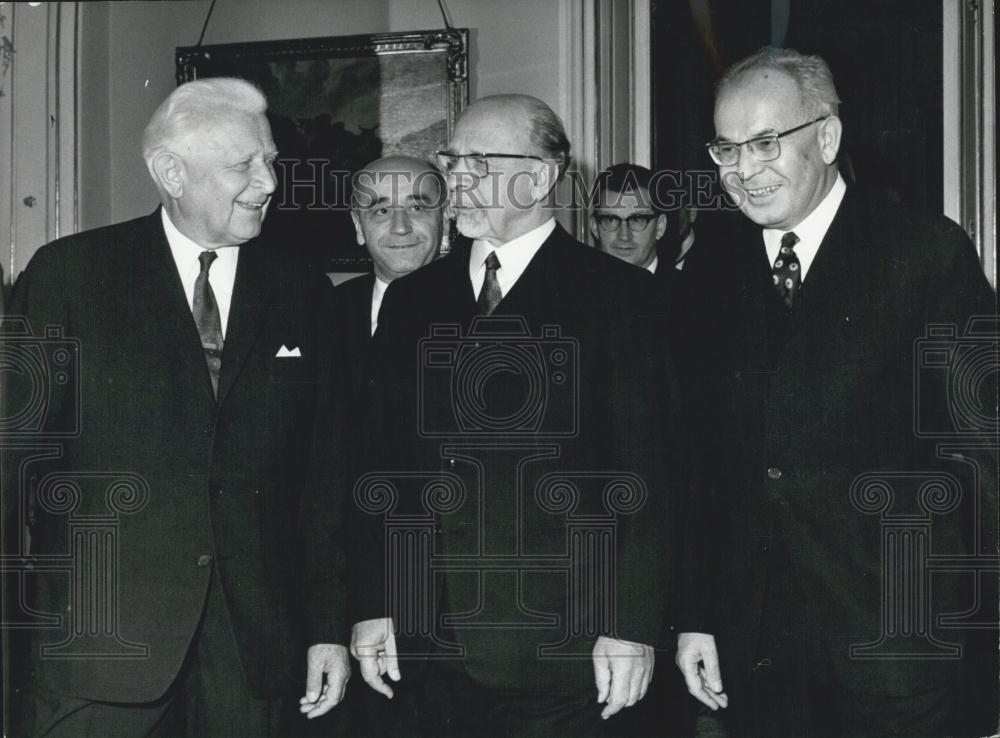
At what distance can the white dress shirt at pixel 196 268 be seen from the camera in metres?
2.27

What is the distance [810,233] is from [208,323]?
4.54ft

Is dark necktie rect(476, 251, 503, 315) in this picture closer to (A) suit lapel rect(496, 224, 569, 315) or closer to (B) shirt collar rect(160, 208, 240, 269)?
(A) suit lapel rect(496, 224, 569, 315)

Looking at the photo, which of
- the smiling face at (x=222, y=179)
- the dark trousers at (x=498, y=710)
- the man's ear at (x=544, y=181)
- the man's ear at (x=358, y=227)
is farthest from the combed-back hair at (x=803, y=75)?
the dark trousers at (x=498, y=710)

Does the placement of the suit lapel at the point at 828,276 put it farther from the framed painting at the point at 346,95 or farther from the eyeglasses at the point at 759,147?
the framed painting at the point at 346,95

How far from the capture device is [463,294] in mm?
2363

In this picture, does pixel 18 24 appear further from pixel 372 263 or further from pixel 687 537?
pixel 687 537

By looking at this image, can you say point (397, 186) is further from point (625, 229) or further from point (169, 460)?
point (169, 460)

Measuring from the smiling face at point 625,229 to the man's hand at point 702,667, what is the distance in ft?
3.11

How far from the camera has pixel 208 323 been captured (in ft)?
7.44

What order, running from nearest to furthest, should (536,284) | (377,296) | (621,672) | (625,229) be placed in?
(621,672) < (536,284) < (377,296) < (625,229)

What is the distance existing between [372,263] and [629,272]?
26.3 inches

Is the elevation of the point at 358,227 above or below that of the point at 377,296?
above

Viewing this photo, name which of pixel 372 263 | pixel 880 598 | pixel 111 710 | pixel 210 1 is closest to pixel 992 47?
pixel 880 598

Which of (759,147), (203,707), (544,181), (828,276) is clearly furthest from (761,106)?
(203,707)
